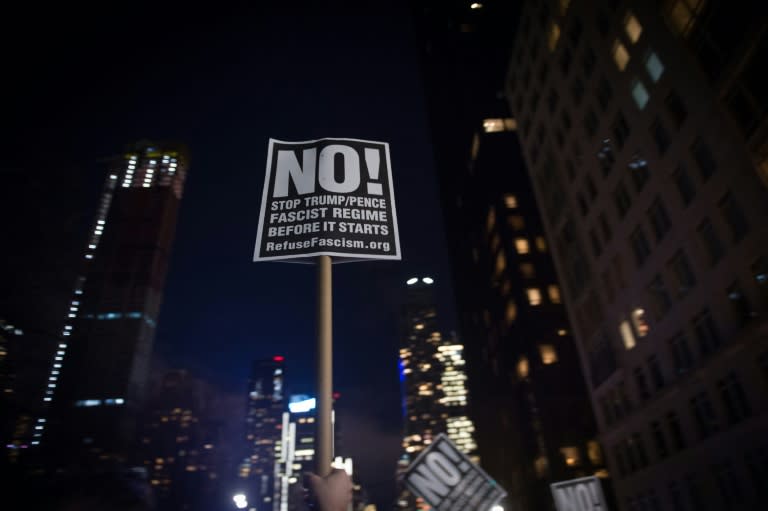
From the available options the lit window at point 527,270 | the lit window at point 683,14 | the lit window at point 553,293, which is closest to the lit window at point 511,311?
the lit window at point 527,270

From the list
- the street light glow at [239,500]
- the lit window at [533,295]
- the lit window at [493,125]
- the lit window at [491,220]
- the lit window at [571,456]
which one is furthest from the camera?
the lit window at [493,125]

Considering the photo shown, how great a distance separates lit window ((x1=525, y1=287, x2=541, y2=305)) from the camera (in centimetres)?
7812

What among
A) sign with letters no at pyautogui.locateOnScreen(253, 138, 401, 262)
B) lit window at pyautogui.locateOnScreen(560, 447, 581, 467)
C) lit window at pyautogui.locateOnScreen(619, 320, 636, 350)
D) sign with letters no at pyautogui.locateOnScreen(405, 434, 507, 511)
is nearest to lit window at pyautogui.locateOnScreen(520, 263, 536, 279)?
lit window at pyautogui.locateOnScreen(560, 447, 581, 467)

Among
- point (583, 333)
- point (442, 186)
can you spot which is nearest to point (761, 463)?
point (583, 333)

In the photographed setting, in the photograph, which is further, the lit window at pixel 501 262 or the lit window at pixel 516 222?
the lit window at pixel 501 262

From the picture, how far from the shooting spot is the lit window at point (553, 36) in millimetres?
44003

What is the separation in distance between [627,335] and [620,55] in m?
20.6

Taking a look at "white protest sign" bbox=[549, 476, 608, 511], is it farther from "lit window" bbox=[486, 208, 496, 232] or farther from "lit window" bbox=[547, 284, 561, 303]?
"lit window" bbox=[486, 208, 496, 232]

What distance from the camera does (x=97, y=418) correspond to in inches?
6688

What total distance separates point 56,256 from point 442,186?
144 meters

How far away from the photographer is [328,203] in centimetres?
557

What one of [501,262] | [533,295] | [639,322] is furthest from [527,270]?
[639,322]

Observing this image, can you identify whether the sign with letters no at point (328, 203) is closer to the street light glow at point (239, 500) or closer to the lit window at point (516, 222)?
the street light glow at point (239, 500)

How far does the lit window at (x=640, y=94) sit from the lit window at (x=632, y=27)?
280 cm
